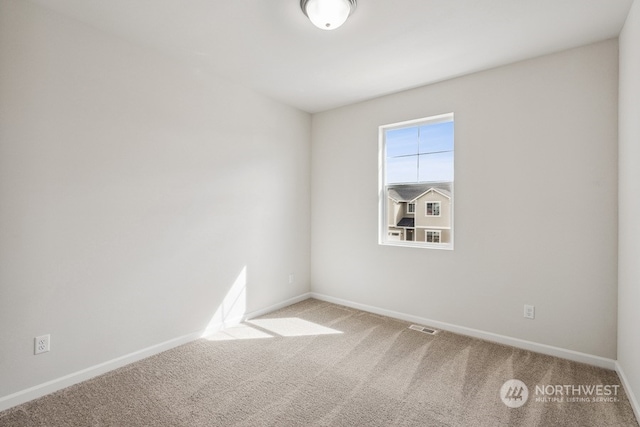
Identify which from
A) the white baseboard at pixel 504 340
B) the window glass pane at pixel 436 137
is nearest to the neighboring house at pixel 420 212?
the window glass pane at pixel 436 137

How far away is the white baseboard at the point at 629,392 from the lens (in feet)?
6.10

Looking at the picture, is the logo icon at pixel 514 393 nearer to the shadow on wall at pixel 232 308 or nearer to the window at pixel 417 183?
the window at pixel 417 183

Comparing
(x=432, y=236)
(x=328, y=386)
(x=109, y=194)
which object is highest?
(x=109, y=194)

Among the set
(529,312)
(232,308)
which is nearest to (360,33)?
(529,312)

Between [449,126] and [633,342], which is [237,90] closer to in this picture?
[449,126]

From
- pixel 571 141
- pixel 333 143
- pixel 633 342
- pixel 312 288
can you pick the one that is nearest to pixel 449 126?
pixel 571 141

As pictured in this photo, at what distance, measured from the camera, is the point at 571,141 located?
101 inches

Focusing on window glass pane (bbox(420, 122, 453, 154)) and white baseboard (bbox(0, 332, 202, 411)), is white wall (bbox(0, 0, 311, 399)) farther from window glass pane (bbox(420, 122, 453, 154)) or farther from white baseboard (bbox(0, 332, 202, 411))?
window glass pane (bbox(420, 122, 453, 154))

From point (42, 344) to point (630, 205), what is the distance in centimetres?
415

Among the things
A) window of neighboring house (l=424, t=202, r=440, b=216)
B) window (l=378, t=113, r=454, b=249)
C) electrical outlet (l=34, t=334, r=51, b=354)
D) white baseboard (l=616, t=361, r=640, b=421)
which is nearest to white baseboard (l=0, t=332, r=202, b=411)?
electrical outlet (l=34, t=334, r=51, b=354)

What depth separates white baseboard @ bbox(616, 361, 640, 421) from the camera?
1860 millimetres

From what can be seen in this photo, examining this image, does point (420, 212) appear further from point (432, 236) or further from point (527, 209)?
point (527, 209)

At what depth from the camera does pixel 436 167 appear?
133 inches

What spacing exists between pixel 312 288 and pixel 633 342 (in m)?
3.28
